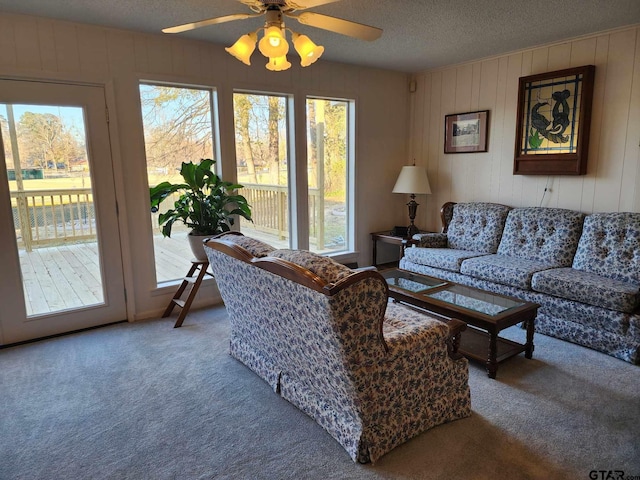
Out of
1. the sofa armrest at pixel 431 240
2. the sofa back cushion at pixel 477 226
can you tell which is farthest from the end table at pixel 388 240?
the sofa back cushion at pixel 477 226

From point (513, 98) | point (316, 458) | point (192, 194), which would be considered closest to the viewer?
point (316, 458)

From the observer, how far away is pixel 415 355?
204 centimetres

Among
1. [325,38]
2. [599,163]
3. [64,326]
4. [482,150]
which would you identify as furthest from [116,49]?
[599,163]

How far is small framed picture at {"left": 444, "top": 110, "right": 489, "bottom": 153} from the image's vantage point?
15.0 ft

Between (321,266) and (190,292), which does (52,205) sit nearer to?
(190,292)

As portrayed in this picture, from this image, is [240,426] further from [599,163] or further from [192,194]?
[599,163]

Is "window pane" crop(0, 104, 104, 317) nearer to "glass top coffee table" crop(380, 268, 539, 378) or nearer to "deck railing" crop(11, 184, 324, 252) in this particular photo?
"deck railing" crop(11, 184, 324, 252)

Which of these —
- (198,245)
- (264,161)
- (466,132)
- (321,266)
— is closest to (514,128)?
(466,132)

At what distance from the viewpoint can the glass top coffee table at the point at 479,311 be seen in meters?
2.69

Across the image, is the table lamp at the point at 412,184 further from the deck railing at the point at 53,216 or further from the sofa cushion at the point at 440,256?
the deck railing at the point at 53,216

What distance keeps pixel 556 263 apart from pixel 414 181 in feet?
5.85

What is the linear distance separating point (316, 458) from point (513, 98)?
12.8ft

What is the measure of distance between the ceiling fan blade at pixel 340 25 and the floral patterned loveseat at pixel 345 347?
1229mm

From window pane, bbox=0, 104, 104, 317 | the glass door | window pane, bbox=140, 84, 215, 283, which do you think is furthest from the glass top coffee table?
window pane, bbox=0, 104, 104, 317
